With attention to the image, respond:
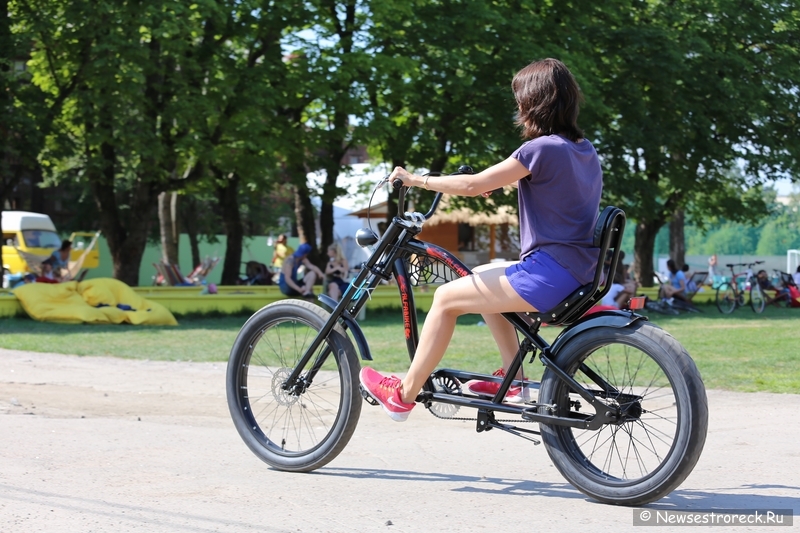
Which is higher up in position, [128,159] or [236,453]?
[128,159]

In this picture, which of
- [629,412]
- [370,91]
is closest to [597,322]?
[629,412]

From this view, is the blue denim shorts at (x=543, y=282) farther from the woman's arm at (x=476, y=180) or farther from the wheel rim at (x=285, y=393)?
the wheel rim at (x=285, y=393)

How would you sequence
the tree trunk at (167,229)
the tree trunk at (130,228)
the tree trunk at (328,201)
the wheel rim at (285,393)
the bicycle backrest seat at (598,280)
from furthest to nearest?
the tree trunk at (167,229)
the tree trunk at (328,201)
the tree trunk at (130,228)
the wheel rim at (285,393)
the bicycle backrest seat at (598,280)

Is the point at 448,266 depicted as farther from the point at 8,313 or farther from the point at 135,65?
the point at 135,65

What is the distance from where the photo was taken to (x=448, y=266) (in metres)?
5.13

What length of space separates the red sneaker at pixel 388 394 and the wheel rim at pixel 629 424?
0.79 meters

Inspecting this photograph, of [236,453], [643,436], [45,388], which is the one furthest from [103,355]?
[643,436]

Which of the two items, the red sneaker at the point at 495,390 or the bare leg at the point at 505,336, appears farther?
the bare leg at the point at 505,336

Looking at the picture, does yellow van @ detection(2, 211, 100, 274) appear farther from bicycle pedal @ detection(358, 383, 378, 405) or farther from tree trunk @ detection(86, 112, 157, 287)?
bicycle pedal @ detection(358, 383, 378, 405)

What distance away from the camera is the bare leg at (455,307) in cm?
476

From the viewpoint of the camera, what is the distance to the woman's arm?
4.69m

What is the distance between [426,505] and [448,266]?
44.4 inches

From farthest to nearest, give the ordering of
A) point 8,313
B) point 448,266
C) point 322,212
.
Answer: point 322,212, point 8,313, point 448,266

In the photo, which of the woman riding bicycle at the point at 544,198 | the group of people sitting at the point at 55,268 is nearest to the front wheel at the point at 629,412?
the woman riding bicycle at the point at 544,198
